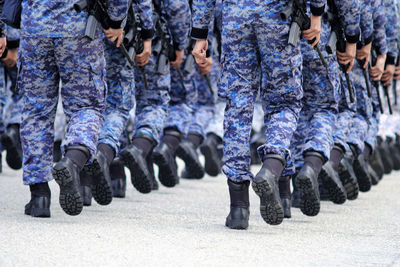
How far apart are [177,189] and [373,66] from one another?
184cm

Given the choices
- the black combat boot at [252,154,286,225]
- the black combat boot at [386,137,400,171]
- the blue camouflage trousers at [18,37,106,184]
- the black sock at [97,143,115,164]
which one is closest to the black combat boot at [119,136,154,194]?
the black sock at [97,143,115,164]

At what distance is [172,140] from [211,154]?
Result: 1.38 m

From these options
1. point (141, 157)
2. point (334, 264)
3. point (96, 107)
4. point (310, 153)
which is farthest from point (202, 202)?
point (334, 264)

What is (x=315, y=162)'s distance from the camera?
4.98m

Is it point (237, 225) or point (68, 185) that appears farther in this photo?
point (237, 225)

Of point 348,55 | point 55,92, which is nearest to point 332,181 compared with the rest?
point 348,55

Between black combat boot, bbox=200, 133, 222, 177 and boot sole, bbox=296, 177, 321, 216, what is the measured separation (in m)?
2.89

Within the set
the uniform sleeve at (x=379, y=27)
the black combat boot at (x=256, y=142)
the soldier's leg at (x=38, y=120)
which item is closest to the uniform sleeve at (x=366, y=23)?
the uniform sleeve at (x=379, y=27)

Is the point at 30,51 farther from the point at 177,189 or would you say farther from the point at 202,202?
A: the point at 177,189

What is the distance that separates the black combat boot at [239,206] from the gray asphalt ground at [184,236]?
0.07 m

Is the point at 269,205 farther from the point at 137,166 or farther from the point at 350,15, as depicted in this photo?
the point at 350,15

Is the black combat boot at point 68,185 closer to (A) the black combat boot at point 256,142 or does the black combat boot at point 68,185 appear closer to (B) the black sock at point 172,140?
(B) the black sock at point 172,140

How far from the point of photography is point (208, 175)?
26.4 ft

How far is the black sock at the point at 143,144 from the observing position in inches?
221
